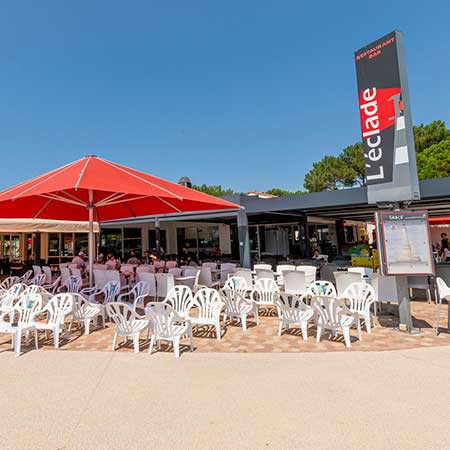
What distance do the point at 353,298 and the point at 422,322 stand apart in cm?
144

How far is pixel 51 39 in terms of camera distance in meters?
11.6

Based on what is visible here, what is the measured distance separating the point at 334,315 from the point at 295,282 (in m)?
2.20

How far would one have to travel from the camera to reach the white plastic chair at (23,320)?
4.18 meters

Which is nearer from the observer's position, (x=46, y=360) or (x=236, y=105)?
(x=46, y=360)

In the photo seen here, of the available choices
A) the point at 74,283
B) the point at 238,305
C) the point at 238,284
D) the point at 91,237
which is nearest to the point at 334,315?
the point at 238,305

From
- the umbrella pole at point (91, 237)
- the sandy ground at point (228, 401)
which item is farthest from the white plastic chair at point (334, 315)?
the umbrella pole at point (91, 237)

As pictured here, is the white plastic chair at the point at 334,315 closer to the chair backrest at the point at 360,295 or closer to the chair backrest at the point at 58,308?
the chair backrest at the point at 360,295

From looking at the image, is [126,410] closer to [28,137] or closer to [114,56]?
[114,56]

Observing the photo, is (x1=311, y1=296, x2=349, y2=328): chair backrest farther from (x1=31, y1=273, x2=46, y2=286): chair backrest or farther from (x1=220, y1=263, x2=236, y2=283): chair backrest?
(x1=31, y1=273, x2=46, y2=286): chair backrest

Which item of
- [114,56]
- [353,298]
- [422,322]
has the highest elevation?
[114,56]

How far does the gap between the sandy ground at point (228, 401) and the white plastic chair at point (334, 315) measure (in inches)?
17.3

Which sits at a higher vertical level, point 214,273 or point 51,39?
point 51,39

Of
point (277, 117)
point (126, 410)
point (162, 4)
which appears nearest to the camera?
point (126, 410)

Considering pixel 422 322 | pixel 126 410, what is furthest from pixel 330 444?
pixel 422 322
